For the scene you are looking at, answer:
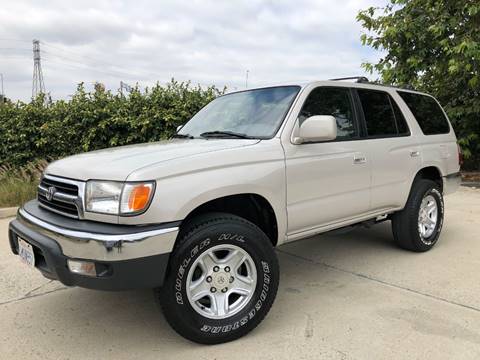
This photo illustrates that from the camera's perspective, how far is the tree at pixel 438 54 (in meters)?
9.09

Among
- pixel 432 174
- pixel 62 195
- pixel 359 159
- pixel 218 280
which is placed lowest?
pixel 218 280

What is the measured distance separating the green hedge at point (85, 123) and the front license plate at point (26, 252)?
19.2 feet

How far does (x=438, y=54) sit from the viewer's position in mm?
9992

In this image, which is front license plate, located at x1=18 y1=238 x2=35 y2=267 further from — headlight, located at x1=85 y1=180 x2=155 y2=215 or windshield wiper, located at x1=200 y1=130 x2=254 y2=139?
windshield wiper, located at x1=200 y1=130 x2=254 y2=139

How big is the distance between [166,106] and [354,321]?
6944 mm

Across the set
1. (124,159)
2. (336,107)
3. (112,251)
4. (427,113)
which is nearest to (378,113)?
(336,107)

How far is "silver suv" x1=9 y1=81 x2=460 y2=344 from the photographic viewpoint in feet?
8.39

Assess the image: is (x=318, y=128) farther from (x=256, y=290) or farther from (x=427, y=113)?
(x=427, y=113)

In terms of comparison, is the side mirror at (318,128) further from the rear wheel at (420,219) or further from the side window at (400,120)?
the rear wheel at (420,219)

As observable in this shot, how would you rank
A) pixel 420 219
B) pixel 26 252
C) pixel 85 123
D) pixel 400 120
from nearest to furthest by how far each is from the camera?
pixel 26 252 < pixel 400 120 < pixel 420 219 < pixel 85 123

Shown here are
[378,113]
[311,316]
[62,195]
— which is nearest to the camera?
[62,195]

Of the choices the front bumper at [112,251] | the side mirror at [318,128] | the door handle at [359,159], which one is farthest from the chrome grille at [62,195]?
the door handle at [359,159]

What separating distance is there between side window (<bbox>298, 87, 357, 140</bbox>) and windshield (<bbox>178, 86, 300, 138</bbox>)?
0.16 metres

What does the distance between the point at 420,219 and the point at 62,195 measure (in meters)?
3.63
